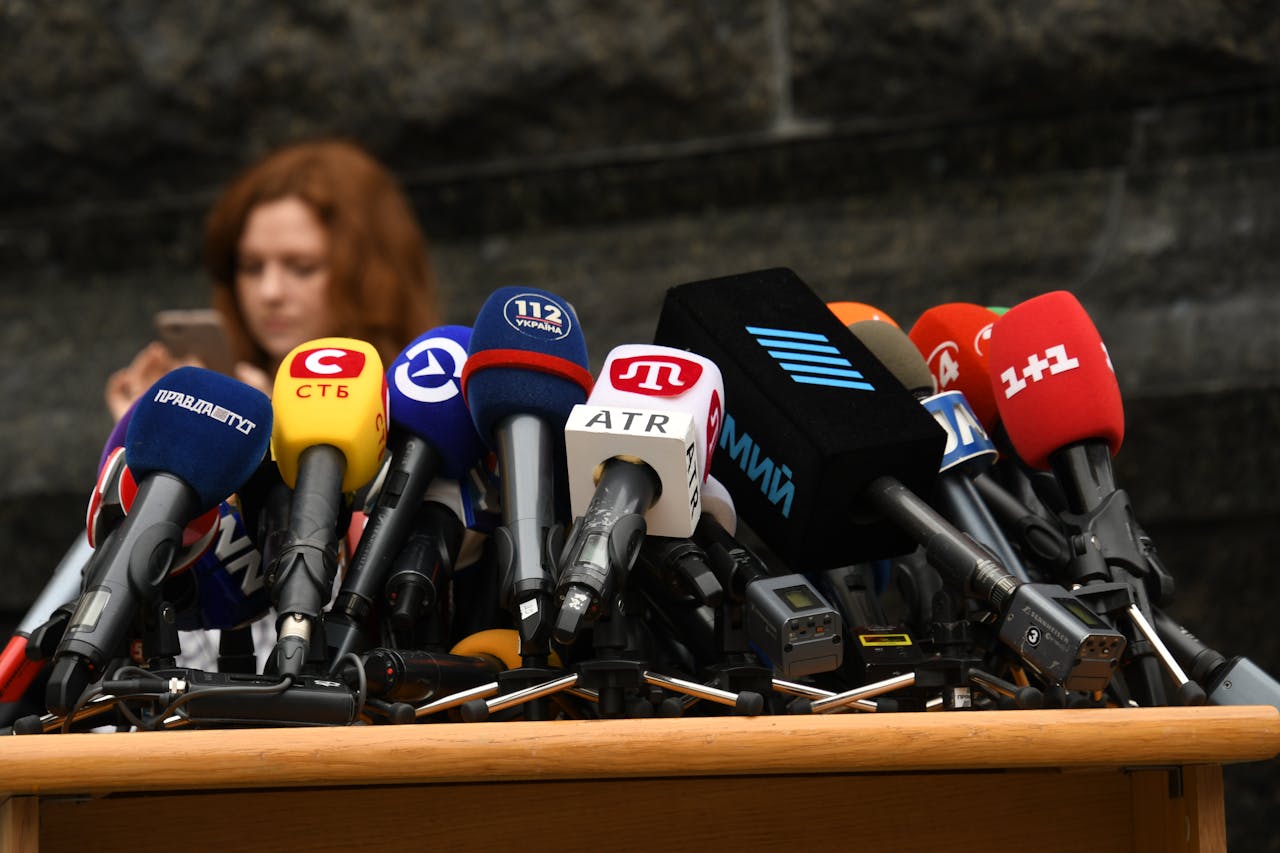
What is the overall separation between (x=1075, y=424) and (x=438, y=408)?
1.10 ft

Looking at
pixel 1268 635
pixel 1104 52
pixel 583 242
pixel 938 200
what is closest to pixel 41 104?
pixel 583 242

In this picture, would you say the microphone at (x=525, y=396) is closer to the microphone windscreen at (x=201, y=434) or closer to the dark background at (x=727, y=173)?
the microphone windscreen at (x=201, y=434)

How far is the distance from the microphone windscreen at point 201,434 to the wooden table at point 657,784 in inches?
5.4

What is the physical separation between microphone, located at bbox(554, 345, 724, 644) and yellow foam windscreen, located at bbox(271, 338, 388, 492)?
4.2 inches

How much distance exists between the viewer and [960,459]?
2.41 feet

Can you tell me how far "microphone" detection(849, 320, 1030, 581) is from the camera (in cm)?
72

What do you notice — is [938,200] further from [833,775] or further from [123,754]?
[123,754]

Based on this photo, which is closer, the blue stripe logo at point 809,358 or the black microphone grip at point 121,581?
the black microphone grip at point 121,581

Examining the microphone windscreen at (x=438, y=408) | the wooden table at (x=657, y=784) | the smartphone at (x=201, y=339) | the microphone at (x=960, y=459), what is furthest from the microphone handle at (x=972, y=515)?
the smartphone at (x=201, y=339)

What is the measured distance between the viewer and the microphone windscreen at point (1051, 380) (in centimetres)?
73

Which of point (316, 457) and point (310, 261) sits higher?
point (310, 261)

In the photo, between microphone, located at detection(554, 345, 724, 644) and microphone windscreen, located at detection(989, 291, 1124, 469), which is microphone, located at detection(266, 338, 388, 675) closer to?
microphone, located at detection(554, 345, 724, 644)

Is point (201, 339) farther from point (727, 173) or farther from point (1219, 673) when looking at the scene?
point (1219, 673)

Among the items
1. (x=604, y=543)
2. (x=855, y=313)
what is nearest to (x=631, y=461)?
(x=604, y=543)
